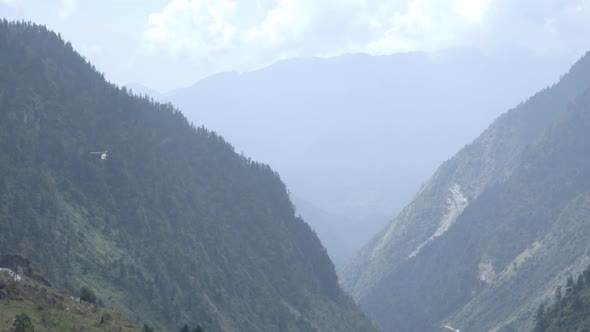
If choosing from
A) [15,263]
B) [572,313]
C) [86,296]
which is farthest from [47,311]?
[572,313]

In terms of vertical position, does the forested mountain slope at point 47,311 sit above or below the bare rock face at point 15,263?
below

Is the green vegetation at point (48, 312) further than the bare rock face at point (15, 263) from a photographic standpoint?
No

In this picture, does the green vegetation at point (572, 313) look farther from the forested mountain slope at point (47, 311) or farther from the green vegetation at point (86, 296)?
the forested mountain slope at point (47, 311)

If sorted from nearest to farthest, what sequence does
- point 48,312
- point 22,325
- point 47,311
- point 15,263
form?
point 22,325 → point 48,312 → point 47,311 → point 15,263

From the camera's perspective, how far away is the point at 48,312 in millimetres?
89812

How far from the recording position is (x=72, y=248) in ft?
531

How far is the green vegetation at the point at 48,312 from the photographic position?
85.5 meters

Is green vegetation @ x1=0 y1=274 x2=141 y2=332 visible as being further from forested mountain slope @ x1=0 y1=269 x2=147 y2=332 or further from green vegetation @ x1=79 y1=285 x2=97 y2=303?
green vegetation @ x1=79 y1=285 x2=97 y2=303

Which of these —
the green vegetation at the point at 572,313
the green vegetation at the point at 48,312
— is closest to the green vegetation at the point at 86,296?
the green vegetation at the point at 48,312

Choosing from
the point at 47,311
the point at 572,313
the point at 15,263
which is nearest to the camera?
the point at 47,311

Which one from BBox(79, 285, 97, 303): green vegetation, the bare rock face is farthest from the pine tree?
BBox(79, 285, 97, 303): green vegetation

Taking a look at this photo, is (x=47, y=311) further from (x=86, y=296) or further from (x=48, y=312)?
(x=86, y=296)

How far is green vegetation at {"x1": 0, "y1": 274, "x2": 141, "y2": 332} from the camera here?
281 ft

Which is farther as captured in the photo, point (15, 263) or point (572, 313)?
point (572, 313)
